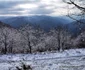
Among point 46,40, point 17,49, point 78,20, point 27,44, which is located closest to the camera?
point 78,20

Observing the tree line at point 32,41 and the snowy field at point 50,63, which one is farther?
the tree line at point 32,41

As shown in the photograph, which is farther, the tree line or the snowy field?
the tree line

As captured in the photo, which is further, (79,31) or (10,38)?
(10,38)

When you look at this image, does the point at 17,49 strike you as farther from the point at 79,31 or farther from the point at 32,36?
the point at 79,31

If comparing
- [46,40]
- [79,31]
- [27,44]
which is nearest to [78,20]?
[79,31]

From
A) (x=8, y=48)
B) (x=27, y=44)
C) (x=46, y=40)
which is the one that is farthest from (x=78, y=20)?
(x=46, y=40)

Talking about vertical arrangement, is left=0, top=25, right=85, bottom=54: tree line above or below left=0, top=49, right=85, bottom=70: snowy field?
below

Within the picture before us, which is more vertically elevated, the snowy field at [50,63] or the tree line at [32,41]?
the snowy field at [50,63]

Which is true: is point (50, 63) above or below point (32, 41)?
above

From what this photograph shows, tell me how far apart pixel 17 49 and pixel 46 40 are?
38.8 ft

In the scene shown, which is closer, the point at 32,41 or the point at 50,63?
the point at 50,63

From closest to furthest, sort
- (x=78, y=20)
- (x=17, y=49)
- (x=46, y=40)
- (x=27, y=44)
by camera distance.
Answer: (x=78, y=20), (x=27, y=44), (x=17, y=49), (x=46, y=40)

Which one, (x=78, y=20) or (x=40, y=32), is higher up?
(x=78, y=20)

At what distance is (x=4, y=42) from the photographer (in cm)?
8725
